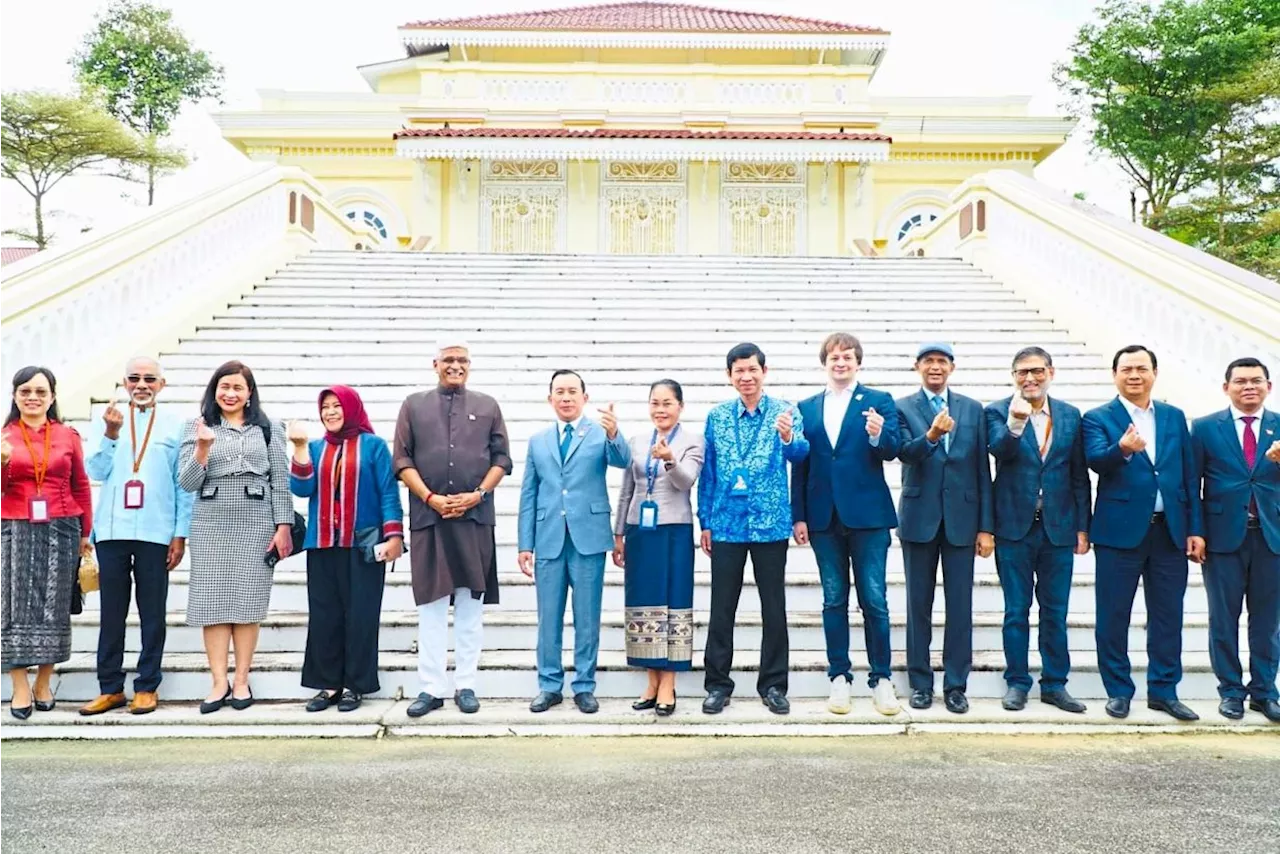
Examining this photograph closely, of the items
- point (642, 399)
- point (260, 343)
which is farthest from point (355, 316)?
point (642, 399)

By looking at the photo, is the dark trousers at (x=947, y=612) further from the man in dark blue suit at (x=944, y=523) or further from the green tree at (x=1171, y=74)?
the green tree at (x=1171, y=74)

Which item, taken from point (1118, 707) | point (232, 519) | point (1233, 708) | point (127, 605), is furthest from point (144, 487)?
point (1233, 708)

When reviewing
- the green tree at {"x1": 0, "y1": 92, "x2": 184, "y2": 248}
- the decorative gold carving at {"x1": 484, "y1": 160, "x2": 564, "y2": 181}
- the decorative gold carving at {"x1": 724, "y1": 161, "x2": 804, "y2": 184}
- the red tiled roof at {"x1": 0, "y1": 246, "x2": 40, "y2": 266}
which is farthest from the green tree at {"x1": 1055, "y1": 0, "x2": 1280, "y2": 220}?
the red tiled roof at {"x1": 0, "y1": 246, "x2": 40, "y2": 266}

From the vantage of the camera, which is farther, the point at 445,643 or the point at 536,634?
the point at 536,634

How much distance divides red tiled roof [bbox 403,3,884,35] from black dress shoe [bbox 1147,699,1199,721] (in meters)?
19.3

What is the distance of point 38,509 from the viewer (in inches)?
189

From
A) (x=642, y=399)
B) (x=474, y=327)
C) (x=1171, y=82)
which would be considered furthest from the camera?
(x=1171, y=82)

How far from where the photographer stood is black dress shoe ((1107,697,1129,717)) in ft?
15.4

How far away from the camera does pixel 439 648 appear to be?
192 inches

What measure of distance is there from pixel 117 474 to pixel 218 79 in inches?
1422

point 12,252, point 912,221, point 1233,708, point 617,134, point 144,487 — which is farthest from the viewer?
point 12,252

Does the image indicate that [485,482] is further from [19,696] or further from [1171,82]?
[1171,82]

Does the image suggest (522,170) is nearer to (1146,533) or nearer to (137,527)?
(137,527)

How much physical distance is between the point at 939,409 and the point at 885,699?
59.2 inches
